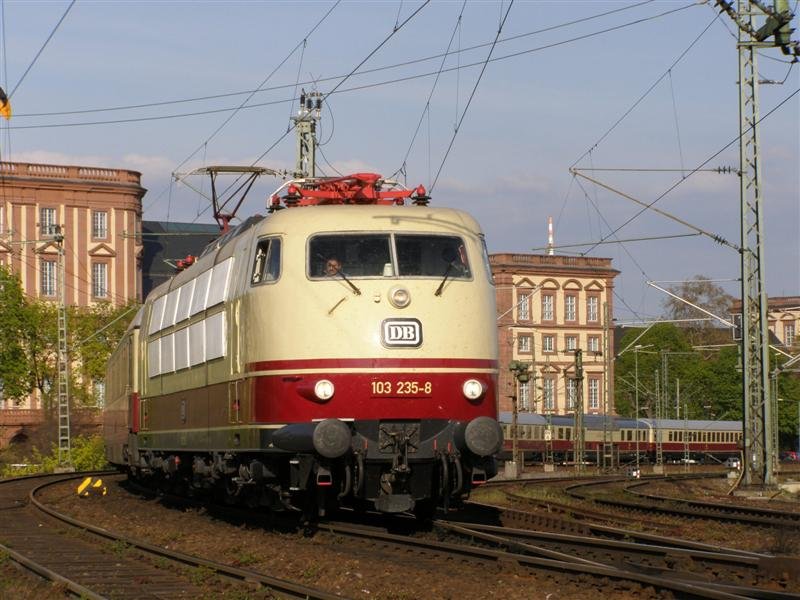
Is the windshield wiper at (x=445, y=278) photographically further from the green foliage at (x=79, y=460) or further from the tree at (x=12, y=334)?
the tree at (x=12, y=334)

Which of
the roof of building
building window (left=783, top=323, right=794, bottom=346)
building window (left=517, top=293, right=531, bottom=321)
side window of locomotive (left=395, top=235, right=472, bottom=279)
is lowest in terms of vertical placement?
side window of locomotive (left=395, top=235, right=472, bottom=279)

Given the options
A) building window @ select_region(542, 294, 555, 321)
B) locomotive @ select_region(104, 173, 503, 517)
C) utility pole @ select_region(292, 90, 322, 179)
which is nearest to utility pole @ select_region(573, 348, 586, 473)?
utility pole @ select_region(292, 90, 322, 179)

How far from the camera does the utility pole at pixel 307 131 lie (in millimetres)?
40719

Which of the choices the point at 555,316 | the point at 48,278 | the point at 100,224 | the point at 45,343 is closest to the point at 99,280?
the point at 48,278

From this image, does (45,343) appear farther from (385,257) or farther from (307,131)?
(385,257)

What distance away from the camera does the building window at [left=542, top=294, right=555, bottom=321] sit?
10638 centimetres

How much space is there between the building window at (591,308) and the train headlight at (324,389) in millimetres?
94232

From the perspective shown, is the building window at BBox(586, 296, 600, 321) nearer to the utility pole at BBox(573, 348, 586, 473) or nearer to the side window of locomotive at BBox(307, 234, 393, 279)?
the utility pole at BBox(573, 348, 586, 473)

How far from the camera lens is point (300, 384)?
1564cm

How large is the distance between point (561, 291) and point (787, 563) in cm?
9567

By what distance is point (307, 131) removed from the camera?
41250 millimetres

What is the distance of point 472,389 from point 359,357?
1385mm

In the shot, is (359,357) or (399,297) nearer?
(359,357)

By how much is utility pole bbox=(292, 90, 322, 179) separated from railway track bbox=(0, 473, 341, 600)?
68.9 feet
